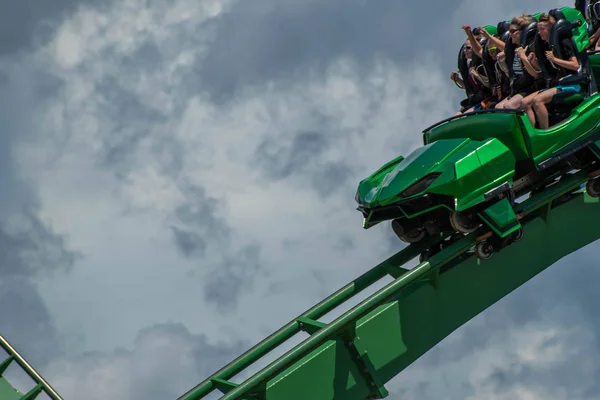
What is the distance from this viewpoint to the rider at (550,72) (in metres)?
6.34

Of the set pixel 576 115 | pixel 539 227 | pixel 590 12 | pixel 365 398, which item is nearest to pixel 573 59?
pixel 576 115

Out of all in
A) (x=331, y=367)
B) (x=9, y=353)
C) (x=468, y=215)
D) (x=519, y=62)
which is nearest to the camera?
(x=331, y=367)

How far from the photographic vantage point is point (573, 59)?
6.49 metres

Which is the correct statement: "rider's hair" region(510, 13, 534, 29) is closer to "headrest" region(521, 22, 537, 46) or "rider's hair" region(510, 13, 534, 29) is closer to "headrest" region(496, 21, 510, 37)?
"headrest" region(521, 22, 537, 46)

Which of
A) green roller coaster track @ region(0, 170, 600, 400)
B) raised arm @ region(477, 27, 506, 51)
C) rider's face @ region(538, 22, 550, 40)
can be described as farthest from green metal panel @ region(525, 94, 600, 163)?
raised arm @ region(477, 27, 506, 51)

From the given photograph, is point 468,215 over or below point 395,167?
below

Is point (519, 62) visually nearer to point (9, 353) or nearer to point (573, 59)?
point (573, 59)

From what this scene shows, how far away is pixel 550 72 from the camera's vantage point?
6.63 metres

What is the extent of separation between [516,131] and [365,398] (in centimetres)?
179

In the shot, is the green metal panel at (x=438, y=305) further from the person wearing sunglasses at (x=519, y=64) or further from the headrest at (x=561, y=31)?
the headrest at (x=561, y=31)

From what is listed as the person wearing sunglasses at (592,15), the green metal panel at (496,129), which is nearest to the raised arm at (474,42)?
the person wearing sunglasses at (592,15)

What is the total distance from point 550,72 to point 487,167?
44.0 inches

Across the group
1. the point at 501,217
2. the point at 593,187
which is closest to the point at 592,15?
the point at 593,187

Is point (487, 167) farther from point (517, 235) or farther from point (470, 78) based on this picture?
point (470, 78)
